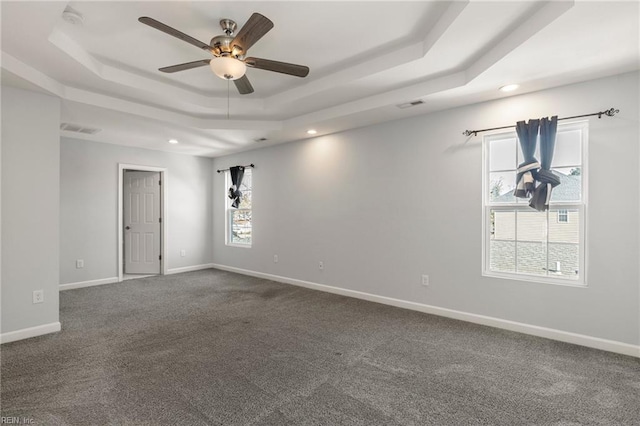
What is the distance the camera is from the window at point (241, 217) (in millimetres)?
6296

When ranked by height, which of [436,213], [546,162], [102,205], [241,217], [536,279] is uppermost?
[546,162]

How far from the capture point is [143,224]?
6297mm

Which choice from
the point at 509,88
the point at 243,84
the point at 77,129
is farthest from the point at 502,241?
the point at 77,129

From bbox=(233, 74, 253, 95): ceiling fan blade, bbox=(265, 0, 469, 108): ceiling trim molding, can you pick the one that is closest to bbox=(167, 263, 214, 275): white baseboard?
bbox=(265, 0, 469, 108): ceiling trim molding

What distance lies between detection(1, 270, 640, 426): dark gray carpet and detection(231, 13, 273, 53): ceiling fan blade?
2.46 meters

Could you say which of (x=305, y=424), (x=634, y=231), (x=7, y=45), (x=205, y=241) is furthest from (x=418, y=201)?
(x=205, y=241)

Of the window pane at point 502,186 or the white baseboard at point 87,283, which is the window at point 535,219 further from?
the white baseboard at point 87,283

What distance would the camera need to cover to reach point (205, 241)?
22.6ft

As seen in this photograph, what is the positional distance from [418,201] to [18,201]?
170 inches

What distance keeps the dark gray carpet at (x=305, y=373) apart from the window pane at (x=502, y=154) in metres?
1.78

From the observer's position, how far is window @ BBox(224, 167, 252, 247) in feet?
20.7

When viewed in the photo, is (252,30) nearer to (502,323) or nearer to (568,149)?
(568,149)

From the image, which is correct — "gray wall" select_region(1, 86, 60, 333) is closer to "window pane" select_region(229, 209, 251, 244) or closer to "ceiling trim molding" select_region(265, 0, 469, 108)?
→ "ceiling trim molding" select_region(265, 0, 469, 108)

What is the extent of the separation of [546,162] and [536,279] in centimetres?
118
